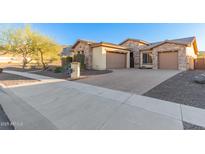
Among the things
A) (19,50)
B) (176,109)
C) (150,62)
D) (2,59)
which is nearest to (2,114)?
(176,109)

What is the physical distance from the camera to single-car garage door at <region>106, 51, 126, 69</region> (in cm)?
1625

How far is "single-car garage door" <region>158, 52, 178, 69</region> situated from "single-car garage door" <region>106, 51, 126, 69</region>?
508cm

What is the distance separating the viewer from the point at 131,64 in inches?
773

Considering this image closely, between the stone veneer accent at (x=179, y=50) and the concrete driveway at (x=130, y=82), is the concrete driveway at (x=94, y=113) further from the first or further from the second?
the stone veneer accent at (x=179, y=50)

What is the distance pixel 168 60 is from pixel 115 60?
6.79 m

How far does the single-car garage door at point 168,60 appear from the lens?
49.0 feet

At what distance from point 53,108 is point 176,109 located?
413 centimetres

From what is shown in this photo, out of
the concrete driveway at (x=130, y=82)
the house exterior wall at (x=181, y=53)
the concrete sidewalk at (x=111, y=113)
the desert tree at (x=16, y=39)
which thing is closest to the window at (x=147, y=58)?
the house exterior wall at (x=181, y=53)

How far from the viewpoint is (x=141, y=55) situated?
18.5 metres

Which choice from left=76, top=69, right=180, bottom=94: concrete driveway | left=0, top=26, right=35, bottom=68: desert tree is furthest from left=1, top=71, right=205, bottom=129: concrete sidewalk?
left=0, top=26, right=35, bottom=68: desert tree

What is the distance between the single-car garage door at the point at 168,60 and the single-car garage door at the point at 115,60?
5.08m

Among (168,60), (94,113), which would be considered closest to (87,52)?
(168,60)
